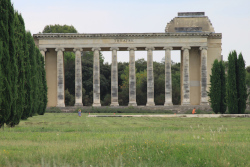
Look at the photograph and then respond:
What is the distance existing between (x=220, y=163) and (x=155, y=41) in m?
59.3

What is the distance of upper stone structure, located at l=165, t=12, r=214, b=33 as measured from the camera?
74750mm

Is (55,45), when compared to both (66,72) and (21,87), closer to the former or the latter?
(66,72)

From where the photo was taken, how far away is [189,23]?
75.5m

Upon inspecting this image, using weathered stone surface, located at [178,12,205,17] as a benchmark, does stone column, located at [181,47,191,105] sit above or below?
below

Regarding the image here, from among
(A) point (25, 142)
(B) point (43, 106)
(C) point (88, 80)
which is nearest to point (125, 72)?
(C) point (88, 80)

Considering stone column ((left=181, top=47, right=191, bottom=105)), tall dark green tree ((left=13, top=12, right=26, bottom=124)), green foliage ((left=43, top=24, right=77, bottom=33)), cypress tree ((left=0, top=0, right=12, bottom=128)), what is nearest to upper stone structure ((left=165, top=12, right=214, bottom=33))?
stone column ((left=181, top=47, right=191, bottom=105))

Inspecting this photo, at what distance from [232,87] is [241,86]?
118 centimetres

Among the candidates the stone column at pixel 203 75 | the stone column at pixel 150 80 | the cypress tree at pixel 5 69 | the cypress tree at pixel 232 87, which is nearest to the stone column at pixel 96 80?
the stone column at pixel 150 80

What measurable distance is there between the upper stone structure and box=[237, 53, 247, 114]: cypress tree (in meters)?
22.0

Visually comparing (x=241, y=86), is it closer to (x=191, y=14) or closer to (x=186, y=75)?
(x=186, y=75)

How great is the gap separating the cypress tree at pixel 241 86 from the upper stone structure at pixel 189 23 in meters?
22.0

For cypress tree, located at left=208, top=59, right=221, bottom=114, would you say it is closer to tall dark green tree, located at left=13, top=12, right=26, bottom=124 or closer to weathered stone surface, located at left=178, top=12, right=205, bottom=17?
weathered stone surface, located at left=178, top=12, right=205, bottom=17

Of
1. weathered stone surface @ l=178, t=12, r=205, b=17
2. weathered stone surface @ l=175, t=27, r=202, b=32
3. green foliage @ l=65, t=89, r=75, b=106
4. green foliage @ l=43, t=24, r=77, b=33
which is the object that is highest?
green foliage @ l=43, t=24, r=77, b=33

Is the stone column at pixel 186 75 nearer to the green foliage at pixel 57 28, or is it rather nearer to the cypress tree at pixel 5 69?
the green foliage at pixel 57 28
